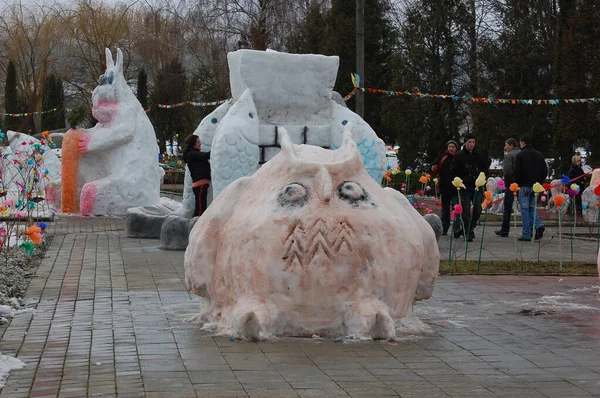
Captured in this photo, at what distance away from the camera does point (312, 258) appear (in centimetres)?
747

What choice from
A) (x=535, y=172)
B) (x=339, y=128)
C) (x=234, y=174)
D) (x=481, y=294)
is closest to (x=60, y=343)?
(x=481, y=294)

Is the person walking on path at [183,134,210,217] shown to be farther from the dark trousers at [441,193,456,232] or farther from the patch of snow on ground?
the patch of snow on ground

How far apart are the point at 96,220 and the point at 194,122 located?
1982cm

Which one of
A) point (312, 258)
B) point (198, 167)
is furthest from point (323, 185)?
point (198, 167)

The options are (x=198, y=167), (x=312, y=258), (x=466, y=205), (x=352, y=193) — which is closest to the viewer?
(x=312, y=258)

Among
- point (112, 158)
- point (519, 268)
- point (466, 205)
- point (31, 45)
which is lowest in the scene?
point (519, 268)

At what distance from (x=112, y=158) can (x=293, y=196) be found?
15547 millimetres

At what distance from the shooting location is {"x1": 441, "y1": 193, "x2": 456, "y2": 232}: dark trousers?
17297mm

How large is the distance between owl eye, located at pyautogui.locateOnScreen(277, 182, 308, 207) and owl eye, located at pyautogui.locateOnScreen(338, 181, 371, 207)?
0.27m

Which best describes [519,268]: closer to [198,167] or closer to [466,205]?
[466,205]

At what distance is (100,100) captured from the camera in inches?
893

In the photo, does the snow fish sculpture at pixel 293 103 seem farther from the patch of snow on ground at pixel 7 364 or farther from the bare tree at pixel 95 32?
the bare tree at pixel 95 32

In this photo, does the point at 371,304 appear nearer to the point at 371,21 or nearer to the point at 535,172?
the point at 535,172

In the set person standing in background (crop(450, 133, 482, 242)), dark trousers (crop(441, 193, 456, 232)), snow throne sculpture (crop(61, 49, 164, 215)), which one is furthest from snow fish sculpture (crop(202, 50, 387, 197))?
snow throne sculpture (crop(61, 49, 164, 215))
